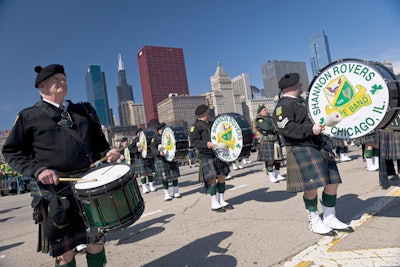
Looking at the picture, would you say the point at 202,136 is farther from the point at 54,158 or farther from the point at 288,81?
the point at 54,158

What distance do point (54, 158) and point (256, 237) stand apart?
2.13 metres

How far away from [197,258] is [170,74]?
163394mm

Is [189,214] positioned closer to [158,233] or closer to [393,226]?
[158,233]

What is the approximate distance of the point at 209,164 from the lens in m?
4.71

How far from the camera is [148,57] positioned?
517ft

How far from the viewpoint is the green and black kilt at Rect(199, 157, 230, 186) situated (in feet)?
15.3

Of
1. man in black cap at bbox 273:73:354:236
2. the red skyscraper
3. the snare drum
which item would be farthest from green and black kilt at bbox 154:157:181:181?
the red skyscraper

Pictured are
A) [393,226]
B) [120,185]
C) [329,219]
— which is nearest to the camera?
[120,185]

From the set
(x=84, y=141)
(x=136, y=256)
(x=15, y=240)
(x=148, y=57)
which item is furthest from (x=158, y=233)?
(x=148, y=57)

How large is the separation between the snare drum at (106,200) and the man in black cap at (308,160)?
1.71 meters

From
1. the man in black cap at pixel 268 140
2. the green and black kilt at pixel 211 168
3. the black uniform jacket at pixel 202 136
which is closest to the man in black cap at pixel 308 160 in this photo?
the green and black kilt at pixel 211 168

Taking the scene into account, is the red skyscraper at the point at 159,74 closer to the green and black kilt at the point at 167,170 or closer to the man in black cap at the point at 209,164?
the green and black kilt at the point at 167,170

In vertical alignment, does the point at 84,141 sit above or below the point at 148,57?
below

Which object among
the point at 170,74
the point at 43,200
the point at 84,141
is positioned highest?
the point at 170,74
